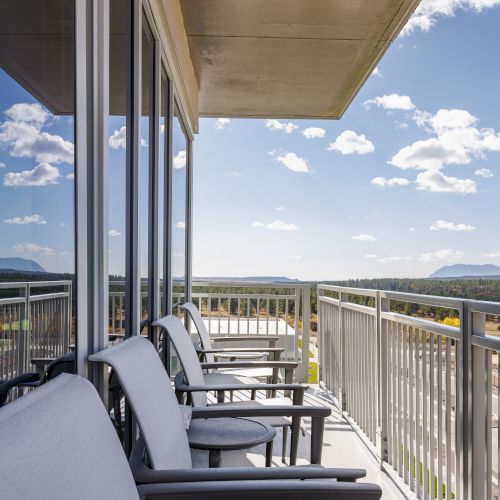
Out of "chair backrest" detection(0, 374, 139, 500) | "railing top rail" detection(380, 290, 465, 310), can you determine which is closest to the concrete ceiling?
"railing top rail" detection(380, 290, 465, 310)

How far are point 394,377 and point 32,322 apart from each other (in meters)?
2.41

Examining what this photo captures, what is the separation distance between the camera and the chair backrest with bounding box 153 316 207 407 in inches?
90.1

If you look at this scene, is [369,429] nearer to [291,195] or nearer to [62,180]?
[62,180]

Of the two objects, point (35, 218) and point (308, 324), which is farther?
point (308, 324)

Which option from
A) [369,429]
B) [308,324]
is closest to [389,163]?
[308,324]

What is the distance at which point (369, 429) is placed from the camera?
360 centimetres

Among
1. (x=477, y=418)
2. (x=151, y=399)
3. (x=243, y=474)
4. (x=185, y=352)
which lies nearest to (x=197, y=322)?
(x=185, y=352)

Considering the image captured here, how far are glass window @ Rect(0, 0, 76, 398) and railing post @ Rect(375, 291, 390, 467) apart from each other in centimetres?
223

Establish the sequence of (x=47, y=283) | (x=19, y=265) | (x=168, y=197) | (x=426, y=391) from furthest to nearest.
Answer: (x=168, y=197) → (x=426, y=391) → (x=47, y=283) → (x=19, y=265)

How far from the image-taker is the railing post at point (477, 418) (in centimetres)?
197

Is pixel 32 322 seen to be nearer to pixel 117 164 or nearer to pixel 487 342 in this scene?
pixel 117 164

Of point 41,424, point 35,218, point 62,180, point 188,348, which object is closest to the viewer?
point 41,424

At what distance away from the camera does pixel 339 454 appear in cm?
347

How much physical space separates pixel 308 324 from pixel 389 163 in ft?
92.8
